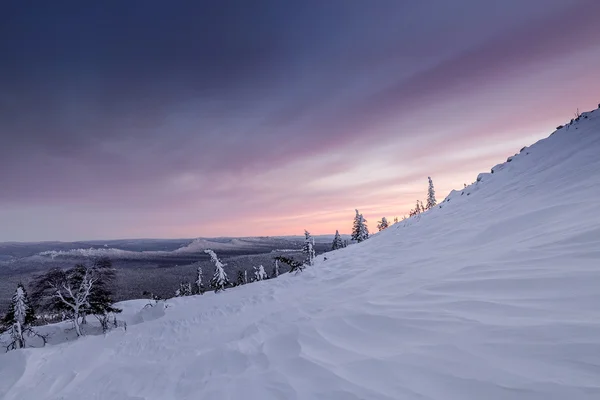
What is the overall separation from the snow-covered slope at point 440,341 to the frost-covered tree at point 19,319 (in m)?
13.7

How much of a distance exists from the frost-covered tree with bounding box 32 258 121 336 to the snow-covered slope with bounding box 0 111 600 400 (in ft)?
42.2

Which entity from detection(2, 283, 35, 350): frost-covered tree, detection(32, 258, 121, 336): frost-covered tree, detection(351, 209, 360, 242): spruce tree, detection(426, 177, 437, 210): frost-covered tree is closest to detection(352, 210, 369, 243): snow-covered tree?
detection(351, 209, 360, 242): spruce tree

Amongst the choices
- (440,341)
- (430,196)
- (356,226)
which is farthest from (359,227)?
(440,341)

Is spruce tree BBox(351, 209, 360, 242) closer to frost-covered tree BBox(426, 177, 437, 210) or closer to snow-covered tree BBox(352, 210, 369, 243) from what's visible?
snow-covered tree BBox(352, 210, 369, 243)

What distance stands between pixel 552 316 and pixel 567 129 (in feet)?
56.9

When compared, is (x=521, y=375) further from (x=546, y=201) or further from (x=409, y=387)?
(x=546, y=201)

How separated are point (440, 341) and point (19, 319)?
2746cm

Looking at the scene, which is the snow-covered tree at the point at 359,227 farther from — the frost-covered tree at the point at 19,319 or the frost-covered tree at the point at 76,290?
the frost-covered tree at the point at 19,319

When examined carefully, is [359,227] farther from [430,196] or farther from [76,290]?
[76,290]

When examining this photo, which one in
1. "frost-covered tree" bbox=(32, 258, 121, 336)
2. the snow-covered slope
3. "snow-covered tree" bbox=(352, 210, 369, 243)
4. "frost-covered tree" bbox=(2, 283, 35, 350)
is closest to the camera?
the snow-covered slope

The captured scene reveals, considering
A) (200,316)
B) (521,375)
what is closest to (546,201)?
(521,375)

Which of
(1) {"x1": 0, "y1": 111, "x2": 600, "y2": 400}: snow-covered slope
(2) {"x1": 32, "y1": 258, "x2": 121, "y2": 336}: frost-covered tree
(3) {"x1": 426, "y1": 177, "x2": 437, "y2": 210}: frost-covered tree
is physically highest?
(3) {"x1": 426, "y1": 177, "x2": 437, "y2": 210}: frost-covered tree

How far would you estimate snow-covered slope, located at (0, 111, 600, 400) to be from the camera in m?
2.55

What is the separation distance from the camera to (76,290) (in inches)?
818
